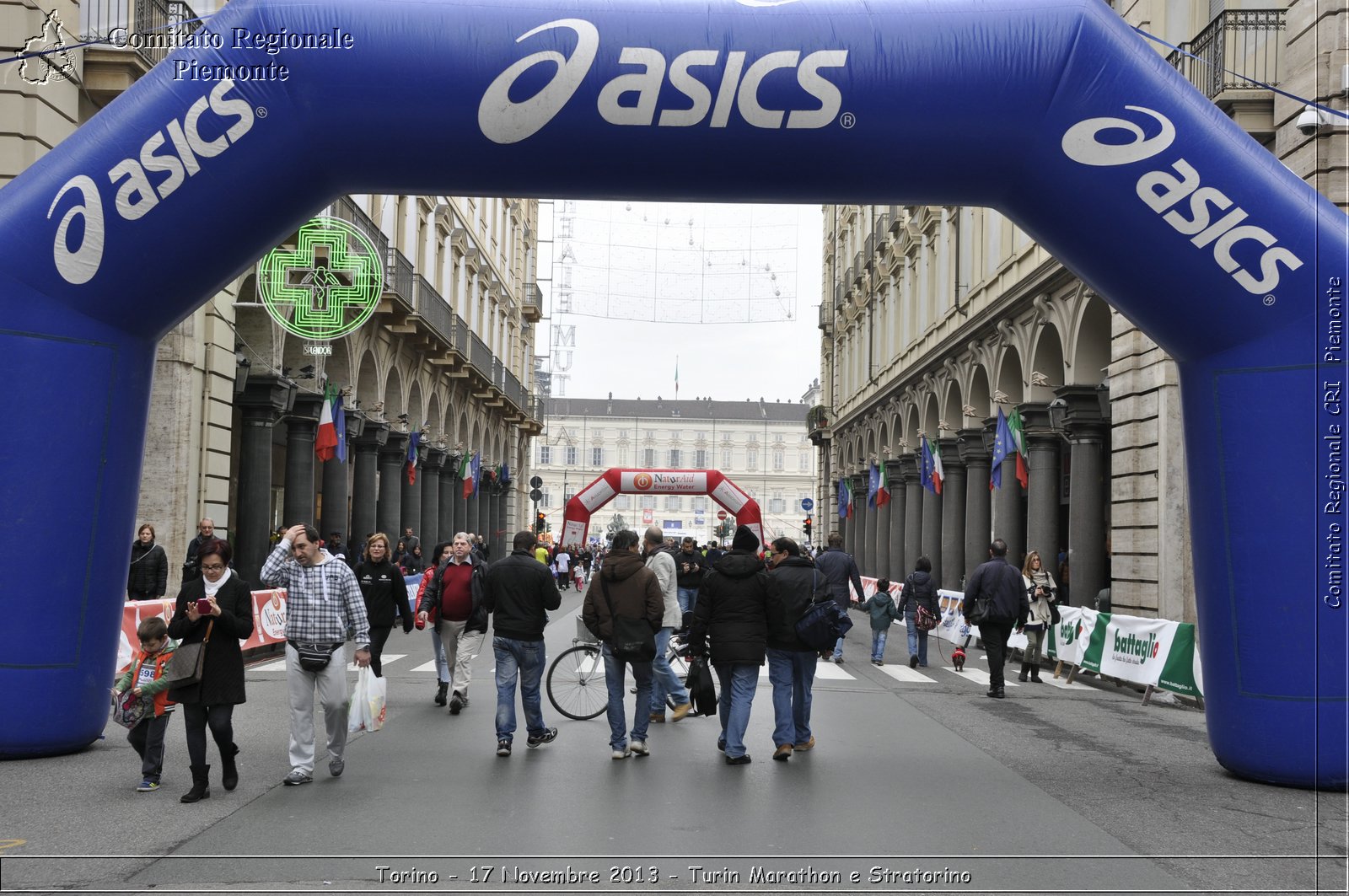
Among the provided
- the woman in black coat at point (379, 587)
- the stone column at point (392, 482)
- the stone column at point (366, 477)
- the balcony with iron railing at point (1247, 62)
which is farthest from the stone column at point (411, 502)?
the balcony with iron railing at point (1247, 62)

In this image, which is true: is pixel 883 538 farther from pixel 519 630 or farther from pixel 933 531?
pixel 519 630

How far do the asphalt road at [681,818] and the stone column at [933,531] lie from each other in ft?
77.7

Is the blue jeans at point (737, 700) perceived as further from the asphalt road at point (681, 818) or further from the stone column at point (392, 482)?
the stone column at point (392, 482)

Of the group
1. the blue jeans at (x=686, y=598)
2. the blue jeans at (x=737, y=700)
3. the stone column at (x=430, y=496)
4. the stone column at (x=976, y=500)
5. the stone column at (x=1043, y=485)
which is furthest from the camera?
the stone column at (x=430, y=496)

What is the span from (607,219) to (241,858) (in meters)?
22.8

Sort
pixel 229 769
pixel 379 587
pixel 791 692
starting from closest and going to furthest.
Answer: pixel 229 769 < pixel 791 692 < pixel 379 587

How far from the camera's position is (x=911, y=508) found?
39656mm

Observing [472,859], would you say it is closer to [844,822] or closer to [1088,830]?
[844,822]

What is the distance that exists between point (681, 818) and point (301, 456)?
20.0 metres

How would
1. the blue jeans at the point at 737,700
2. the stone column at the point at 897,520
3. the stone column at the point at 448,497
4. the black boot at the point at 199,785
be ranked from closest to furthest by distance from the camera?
the black boot at the point at 199,785 < the blue jeans at the point at 737,700 < the stone column at the point at 897,520 < the stone column at the point at 448,497

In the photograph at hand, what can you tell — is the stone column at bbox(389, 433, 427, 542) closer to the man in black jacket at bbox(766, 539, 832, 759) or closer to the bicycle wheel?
the bicycle wheel

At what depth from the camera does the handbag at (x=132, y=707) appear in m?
8.81

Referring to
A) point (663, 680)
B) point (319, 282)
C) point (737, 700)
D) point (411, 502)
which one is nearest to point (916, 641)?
point (663, 680)

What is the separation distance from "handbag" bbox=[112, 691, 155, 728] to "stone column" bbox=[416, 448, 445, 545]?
30.1 metres
